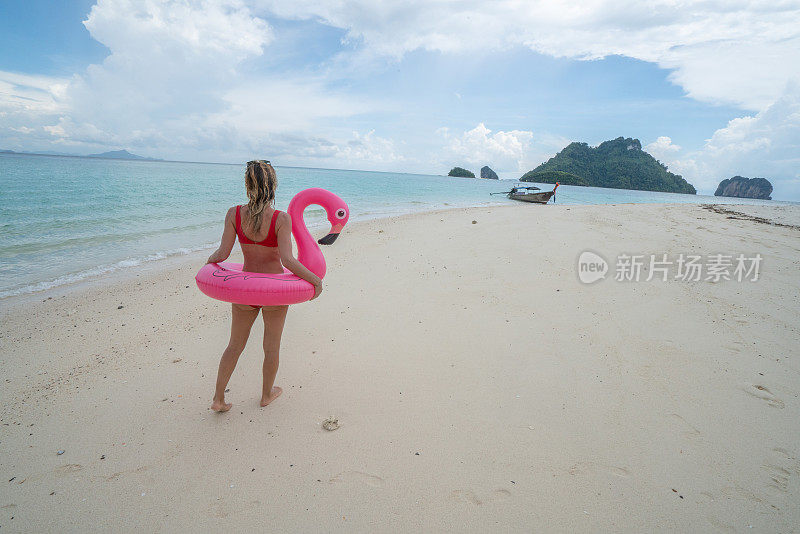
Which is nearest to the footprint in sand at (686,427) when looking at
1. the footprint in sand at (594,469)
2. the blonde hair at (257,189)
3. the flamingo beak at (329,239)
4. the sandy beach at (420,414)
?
the sandy beach at (420,414)

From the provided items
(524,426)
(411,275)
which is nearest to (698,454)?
(524,426)

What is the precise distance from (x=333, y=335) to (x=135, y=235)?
10.5 metres

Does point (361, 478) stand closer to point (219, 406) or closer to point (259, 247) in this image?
point (219, 406)

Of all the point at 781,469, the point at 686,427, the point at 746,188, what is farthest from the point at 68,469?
the point at 746,188

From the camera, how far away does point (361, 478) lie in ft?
8.01

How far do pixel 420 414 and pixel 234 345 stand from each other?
172 cm

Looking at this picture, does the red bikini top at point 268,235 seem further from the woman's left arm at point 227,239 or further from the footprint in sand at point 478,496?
the footprint in sand at point 478,496

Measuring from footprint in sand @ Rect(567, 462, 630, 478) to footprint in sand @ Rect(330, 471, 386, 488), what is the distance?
1395 mm

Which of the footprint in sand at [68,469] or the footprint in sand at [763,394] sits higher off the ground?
the footprint in sand at [763,394]

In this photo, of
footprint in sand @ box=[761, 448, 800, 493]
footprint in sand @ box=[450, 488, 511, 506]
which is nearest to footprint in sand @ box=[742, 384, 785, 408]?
footprint in sand @ box=[761, 448, 800, 493]

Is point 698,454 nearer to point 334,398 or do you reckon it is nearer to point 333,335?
point 334,398

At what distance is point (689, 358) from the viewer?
393cm

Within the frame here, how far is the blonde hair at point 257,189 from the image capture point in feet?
8.21

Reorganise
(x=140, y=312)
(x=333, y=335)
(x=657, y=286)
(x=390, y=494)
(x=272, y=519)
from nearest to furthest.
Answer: (x=272, y=519) < (x=390, y=494) < (x=333, y=335) < (x=140, y=312) < (x=657, y=286)
